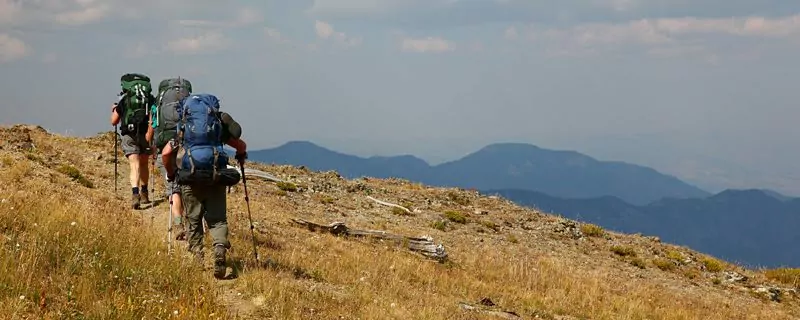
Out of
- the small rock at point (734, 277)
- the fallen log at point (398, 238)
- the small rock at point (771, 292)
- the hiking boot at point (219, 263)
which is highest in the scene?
the hiking boot at point (219, 263)

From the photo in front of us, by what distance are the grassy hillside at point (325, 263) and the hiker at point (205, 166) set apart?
0.52 meters

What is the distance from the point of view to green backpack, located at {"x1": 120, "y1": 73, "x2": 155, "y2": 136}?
42.5 ft

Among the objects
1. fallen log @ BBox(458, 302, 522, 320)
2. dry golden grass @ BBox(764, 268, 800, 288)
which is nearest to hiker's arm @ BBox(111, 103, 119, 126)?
fallen log @ BBox(458, 302, 522, 320)

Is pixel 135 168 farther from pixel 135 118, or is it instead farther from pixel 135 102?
pixel 135 102

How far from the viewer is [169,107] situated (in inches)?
389

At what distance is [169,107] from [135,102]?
3670 mm

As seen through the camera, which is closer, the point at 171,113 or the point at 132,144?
the point at 171,113

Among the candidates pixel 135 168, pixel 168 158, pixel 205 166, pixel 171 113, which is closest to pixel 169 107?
pixel 171 113

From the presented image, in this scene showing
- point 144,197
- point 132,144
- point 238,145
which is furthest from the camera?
point 144,197

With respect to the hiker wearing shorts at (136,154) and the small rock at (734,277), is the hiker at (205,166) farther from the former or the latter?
the small rock at (734,277)

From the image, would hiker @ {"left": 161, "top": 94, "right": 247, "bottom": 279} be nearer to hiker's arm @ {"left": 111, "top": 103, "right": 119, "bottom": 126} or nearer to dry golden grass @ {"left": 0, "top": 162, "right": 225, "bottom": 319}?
dry golden grass @ {"left": 0, "top": 162, "right": 225, "bottom": 319}

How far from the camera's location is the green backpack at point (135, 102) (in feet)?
42.5

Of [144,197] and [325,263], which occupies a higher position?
[144,197]

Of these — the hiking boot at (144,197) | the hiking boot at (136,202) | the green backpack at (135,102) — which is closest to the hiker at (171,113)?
the green backpack at (135,102)
